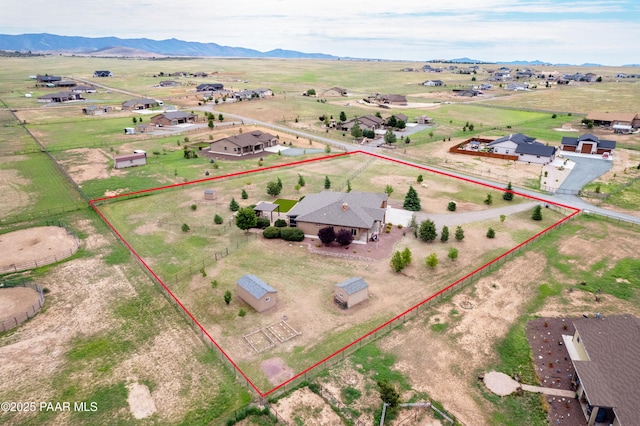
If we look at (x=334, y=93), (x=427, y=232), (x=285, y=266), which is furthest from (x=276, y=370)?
(x=334, y=93)

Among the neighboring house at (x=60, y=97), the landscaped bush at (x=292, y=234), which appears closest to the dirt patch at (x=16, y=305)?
the landscaped bush at (x=292, y=234)

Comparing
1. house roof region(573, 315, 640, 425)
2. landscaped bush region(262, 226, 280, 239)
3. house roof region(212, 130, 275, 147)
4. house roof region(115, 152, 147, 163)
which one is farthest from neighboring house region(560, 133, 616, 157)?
house roof region(115, 152, 147, 163)

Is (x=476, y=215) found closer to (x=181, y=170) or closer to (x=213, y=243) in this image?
(x=213, y=243)

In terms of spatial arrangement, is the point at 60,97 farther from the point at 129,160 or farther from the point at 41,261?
the point at 41,261

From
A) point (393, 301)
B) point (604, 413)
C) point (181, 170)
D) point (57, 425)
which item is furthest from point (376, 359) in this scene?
point (181, 170)

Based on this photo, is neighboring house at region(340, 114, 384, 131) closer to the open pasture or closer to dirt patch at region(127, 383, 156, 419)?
the open pasture

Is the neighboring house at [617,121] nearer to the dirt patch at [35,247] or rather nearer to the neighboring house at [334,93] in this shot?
the neighboring house at [334,93]
